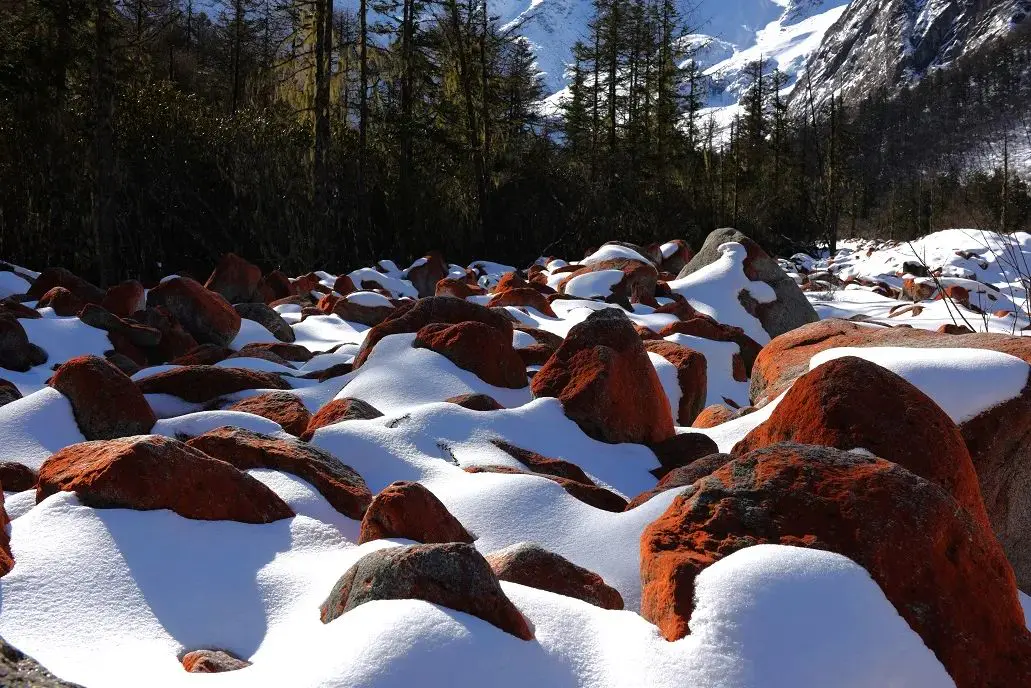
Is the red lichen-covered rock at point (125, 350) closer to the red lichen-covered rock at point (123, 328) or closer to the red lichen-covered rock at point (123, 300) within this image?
the red lichen-covered rock at point (123, 328)

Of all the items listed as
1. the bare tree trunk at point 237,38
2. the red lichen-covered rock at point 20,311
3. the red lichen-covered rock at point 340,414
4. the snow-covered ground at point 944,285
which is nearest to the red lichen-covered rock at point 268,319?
the red lichen-covered rock at point 20,311

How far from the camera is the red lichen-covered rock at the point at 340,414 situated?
2.61 meters

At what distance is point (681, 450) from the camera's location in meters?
2.69

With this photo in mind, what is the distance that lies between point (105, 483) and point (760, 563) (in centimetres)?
123

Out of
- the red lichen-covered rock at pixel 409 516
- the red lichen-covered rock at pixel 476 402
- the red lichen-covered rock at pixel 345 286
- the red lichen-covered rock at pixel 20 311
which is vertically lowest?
the red lichen-covered rock at pixel 409 516

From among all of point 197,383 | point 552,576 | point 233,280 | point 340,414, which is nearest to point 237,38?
point 233,280

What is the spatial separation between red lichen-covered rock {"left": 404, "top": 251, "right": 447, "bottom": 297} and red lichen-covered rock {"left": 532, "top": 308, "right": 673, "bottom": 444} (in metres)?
5.76

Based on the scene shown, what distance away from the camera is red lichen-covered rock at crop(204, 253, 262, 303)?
21.4 ft

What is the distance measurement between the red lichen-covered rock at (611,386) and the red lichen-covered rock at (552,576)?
116cm

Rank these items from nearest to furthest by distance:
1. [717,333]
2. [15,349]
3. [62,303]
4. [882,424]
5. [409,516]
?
[409,516]
[882,424]
[15,349]
[62,303]
[717,333]

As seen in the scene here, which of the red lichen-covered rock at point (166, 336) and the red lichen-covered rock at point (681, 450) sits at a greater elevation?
the red lichen-covered rock at point (166, 336)

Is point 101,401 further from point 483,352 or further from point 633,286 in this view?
point 633,286

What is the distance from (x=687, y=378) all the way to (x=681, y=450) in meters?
0.90

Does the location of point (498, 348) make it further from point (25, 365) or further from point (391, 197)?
point (391, 197)
